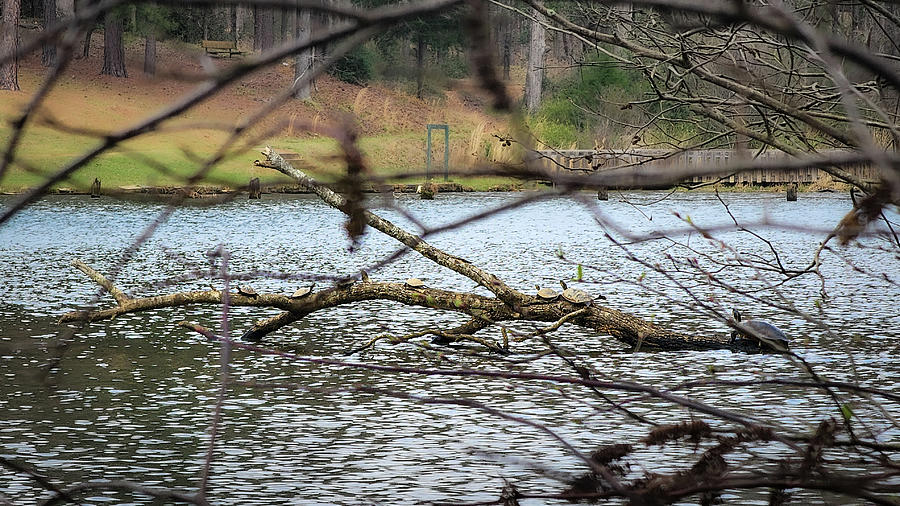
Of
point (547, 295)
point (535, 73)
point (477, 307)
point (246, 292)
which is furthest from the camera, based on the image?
point (535, 73)

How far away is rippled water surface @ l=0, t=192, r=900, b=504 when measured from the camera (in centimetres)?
649

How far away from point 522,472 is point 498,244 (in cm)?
1473

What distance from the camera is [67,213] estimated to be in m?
27.0

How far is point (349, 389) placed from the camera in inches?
104

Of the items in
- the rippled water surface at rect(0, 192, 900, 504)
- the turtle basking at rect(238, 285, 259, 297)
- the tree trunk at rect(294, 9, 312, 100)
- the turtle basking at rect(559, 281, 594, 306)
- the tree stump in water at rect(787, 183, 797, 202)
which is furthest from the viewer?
the tree stump in water at rect(787, 183, 797, 202)

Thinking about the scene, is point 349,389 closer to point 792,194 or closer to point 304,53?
point 304,53

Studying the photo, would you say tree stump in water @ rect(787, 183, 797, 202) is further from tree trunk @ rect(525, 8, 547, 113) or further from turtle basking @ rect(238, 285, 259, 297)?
turtle basking @ rect(238, 285, 259, 297)

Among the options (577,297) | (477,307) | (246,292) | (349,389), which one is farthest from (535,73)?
(349,389)

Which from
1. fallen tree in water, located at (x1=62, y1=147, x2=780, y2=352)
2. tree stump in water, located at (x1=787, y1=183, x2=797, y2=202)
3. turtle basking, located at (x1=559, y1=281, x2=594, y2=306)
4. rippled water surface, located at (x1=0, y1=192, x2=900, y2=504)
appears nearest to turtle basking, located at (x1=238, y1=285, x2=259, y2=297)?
fallen tree in water, located at (x1=62, y1=147, x2=780, y2=352)

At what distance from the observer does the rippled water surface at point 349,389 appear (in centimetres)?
649

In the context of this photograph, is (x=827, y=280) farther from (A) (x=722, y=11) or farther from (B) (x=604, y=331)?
(A) (x=722, y=11)

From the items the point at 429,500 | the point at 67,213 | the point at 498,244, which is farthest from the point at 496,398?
the point at 67,213

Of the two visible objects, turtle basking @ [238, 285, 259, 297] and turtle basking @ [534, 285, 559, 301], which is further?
turtle basking @ [238, 285, 259, 297]

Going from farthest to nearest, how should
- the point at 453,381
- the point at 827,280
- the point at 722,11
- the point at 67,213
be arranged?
1. the point at 67,213
2. the point at 827,280
3. the point at 453,381
4. the point at 722,11
